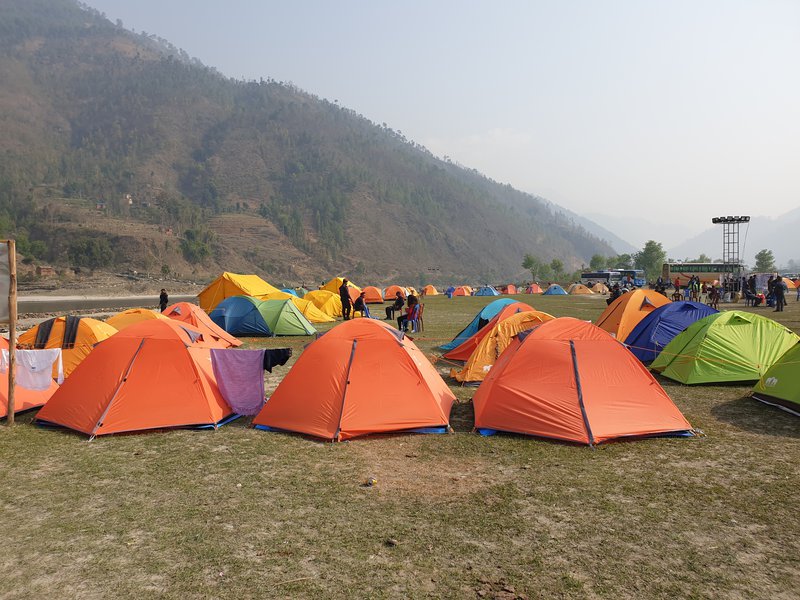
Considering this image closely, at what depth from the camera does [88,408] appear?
8.48 metres

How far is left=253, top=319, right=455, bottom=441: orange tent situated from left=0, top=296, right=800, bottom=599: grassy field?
29 centimetres

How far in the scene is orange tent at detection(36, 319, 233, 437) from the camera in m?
8.45

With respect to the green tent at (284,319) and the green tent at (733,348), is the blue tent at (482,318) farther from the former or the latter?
the green tent at (284,319)

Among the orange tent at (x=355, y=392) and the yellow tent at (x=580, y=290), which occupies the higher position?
the yellow tent at (x=580, y=290)

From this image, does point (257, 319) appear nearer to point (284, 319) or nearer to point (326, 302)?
point (284, 319)

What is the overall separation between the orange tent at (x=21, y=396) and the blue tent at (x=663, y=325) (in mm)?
12713

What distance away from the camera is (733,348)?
11.4 metres

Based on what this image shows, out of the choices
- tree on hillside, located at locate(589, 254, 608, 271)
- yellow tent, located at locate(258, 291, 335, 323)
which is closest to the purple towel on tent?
yellow tent, located at locate(258, 291, 335, 323)

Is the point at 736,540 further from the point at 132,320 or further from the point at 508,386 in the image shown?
the point at 132,320

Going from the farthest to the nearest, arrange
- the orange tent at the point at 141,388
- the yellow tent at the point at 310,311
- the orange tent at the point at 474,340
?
the yellow tent at the point at 310,311, the orange tent at the point at 474,340, the orange tent at the point at 141,388

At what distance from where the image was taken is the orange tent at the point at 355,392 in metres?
8.12

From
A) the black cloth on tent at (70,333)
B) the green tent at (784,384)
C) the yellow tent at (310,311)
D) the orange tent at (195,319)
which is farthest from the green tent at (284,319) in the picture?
the green tent at (784,384)

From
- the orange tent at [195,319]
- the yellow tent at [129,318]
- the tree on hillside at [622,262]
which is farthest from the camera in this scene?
the tree on hillside at [622,262]

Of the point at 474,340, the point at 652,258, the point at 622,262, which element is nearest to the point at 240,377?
the point at 474,340
